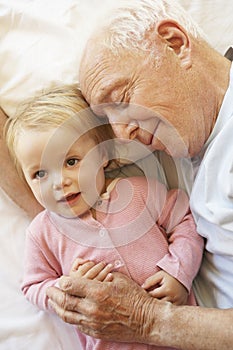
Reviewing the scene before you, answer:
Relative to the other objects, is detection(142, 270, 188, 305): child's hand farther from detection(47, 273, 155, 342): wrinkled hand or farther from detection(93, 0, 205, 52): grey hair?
detection(93, 0, 205, 52): grey hair

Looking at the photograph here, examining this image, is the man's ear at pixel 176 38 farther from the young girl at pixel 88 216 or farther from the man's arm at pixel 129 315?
the man's arm at pixel 129 315

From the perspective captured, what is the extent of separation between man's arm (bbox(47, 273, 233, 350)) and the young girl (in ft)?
0.10

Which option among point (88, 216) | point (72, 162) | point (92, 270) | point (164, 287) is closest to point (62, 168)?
point (72, 162)

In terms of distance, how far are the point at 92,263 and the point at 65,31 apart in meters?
0.63

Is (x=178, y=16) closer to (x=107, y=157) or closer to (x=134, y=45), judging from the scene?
(x=134, y=45)

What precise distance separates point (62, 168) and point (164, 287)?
339mm

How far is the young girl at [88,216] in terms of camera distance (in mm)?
1254

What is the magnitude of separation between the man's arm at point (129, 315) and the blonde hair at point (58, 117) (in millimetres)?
318

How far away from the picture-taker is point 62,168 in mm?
1252

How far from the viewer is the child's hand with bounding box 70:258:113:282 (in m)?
1.25

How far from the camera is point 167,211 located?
1344mm

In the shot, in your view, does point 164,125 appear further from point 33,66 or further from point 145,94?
point 33,66

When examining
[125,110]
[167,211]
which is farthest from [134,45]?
[167,211]

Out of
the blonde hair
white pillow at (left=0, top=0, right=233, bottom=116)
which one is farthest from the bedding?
the blonde hair
